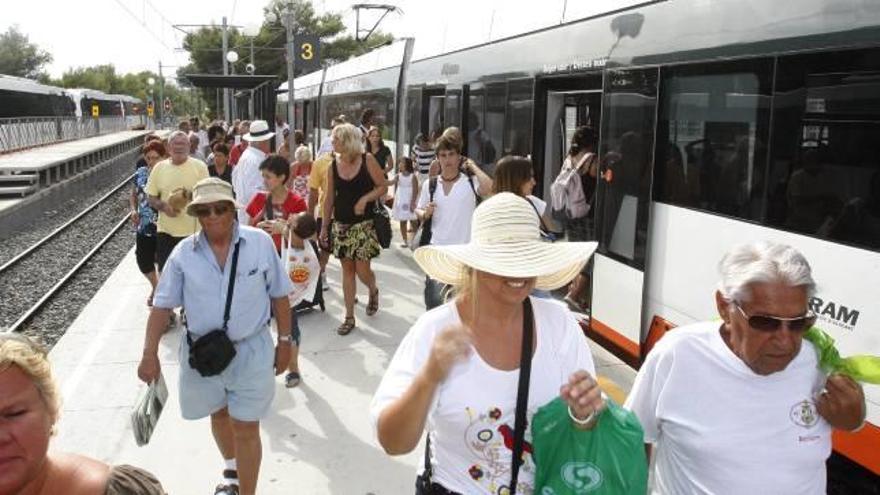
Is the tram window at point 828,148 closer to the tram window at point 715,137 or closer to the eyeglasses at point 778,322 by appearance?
the tram window at point 715,137

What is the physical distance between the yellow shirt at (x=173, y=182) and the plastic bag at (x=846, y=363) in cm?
513

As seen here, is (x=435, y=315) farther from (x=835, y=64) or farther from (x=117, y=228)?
(x=117, y=228)

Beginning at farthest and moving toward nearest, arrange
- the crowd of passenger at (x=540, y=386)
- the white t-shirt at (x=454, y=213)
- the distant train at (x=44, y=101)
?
the distant train at (x=44, y=101) → the white t-shirt at (x=454, y=213) → the crowd of passenger at (x=540, y=386)

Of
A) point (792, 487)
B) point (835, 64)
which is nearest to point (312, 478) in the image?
point (792, 487)

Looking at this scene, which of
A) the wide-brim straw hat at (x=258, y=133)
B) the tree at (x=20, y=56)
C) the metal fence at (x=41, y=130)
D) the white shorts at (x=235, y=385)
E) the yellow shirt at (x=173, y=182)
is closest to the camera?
the white shorts at (x=235, y=385)

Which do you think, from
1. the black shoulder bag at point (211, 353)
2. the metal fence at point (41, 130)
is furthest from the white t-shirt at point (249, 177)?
the metal fence at point (41, 130)

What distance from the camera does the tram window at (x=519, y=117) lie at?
7602mm

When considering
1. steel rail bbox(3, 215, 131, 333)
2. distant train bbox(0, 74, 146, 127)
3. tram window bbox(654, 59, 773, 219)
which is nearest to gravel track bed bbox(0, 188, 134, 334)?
steel rail bbox(3, 215, 131, 333)

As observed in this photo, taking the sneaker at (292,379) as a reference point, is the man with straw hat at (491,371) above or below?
above

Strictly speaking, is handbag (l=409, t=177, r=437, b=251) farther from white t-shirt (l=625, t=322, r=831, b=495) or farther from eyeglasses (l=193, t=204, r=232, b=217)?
white t-shirt (l=625, t=322, r=831, b=495)

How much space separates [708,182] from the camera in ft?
15.9

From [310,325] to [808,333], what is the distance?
5477 millimetres

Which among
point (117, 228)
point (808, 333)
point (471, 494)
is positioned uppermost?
point (808, 333)

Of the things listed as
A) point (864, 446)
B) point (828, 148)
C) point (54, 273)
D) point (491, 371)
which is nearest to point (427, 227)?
point (828, 148)
